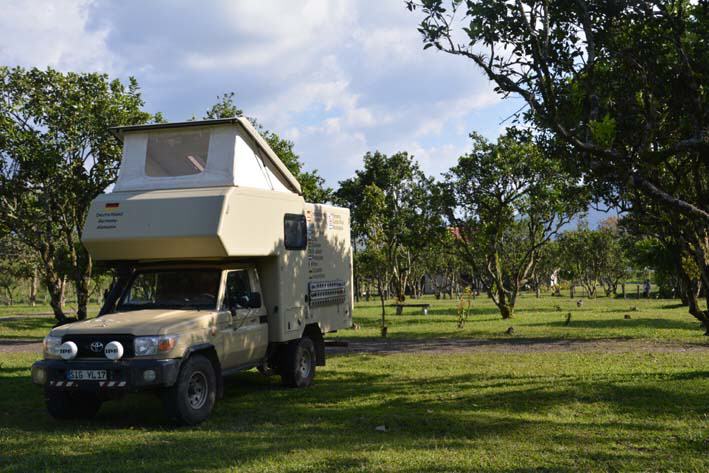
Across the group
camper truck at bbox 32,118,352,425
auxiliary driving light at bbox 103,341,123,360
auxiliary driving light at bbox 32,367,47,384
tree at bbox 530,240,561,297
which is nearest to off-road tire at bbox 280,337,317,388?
camper truck at bbox 32,118,352,425

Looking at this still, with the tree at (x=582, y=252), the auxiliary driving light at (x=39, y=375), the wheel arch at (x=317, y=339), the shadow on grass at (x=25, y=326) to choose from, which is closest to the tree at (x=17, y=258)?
the shadow on grass at (x=25, y=326)

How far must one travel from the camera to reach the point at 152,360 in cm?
852

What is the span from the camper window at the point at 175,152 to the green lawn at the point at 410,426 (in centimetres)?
375

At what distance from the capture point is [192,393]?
30.2 ft

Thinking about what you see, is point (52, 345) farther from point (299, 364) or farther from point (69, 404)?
point (299, 364)

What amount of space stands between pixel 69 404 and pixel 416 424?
A: 191 inches

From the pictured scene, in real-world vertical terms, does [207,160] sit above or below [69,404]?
above

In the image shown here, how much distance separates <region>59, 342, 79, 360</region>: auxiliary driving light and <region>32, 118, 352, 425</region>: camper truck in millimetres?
18

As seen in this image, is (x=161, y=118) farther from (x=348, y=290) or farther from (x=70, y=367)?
(x=70, y=367)

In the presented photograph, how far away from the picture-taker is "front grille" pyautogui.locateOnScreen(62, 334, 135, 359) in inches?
341

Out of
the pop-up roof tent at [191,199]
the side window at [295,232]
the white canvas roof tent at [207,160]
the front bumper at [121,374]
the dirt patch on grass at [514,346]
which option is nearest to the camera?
the front bumper at [121,374]

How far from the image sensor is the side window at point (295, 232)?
11312 mm

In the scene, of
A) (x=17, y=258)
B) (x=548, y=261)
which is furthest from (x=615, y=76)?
(x=548, y=261)

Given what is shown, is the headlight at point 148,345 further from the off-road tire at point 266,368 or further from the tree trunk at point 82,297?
the tree trunk at point 82,297
